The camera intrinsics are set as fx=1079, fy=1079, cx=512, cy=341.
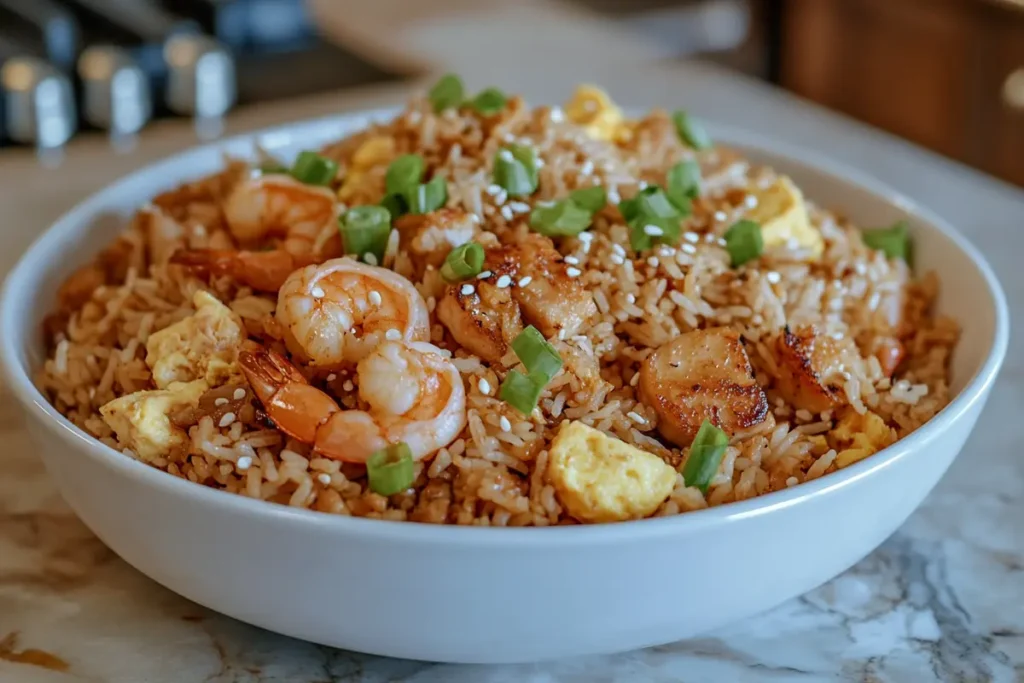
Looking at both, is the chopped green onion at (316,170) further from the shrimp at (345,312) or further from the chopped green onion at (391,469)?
the chopped green onion at (391,469)

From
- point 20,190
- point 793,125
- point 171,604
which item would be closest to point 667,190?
point 171,604

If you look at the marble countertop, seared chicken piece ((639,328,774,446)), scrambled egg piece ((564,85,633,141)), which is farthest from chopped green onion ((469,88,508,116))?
the marble countertop

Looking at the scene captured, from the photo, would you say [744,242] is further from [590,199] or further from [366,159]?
[366,159]

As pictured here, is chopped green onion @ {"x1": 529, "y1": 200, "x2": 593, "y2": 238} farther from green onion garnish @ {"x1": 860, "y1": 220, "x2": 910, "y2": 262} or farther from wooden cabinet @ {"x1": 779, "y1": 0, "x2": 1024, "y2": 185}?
wooden cabinet @ {"x1": 779, "y1": 0, "x2": 1024, "y2": 185}

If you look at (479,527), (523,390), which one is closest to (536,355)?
(523,390)

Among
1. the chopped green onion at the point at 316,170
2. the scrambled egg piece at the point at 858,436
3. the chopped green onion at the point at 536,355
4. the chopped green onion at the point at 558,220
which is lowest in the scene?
the scrambled egg piece at the point at 858,436

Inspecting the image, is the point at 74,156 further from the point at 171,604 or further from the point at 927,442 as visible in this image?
the point at 927,442

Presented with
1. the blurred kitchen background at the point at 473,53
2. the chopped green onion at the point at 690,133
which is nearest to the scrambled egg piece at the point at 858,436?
the chopped green onion at the point at 690,133
